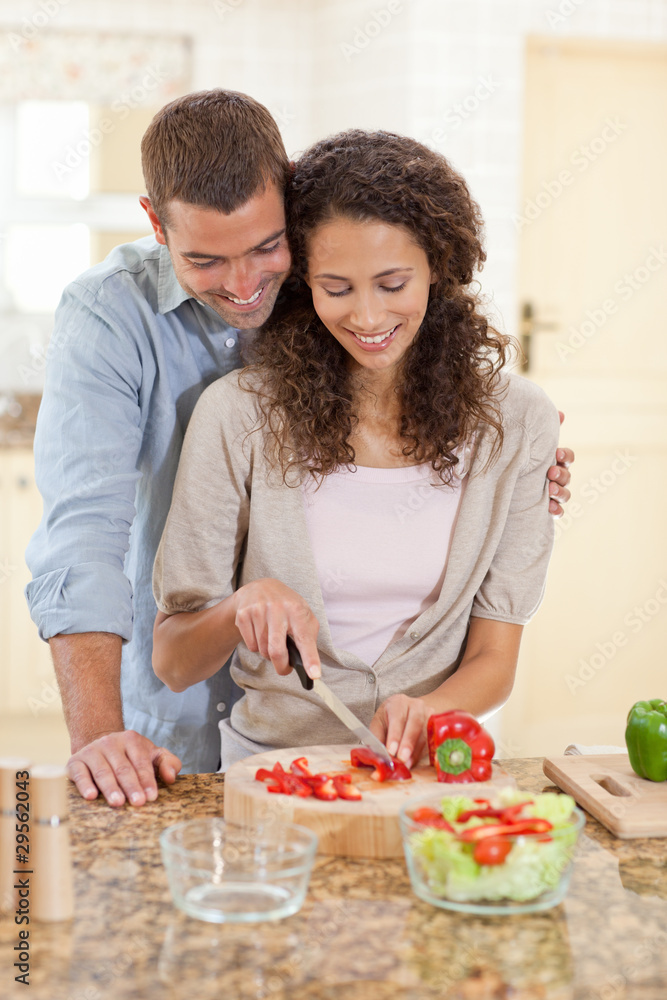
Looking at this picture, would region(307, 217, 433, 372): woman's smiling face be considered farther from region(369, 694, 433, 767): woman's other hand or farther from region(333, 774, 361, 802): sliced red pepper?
region(333, 774, 361, 802): sliced red pepper

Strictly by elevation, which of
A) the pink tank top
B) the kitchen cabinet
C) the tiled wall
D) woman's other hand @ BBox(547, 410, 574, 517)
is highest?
the tiled wall

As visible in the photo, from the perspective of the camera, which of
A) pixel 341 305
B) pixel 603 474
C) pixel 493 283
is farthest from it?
pixel 603 474

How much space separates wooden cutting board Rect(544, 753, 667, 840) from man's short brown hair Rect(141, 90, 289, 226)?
923 mm

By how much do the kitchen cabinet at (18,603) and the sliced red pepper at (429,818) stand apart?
3320 mm

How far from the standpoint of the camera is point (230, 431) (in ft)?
5.55

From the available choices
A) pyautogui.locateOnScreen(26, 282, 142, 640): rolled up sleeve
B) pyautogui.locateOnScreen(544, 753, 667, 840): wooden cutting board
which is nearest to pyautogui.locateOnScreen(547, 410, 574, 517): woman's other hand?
pyautogui.locateOnScreen(544, 753, 667, 840): wooden cutting board

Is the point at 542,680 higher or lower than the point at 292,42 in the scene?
lower

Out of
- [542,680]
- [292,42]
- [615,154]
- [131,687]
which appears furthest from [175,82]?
[131,687]

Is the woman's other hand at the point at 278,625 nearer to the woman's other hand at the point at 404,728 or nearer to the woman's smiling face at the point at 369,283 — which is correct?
the woman's other hand at the point at 404,728

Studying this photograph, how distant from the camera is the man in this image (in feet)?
5.10

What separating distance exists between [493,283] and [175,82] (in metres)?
1.65

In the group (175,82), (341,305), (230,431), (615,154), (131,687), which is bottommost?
(131,687)

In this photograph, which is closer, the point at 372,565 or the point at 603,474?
the point at 372,565

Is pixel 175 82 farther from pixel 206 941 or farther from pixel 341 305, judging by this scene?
pixel 206 941
